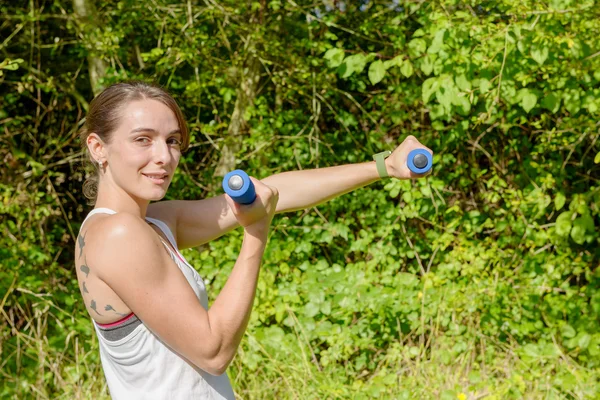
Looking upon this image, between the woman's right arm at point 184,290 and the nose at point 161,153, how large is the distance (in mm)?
173

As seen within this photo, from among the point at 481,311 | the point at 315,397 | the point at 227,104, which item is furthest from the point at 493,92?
the point at 227,104

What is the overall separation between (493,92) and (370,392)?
1626 mm

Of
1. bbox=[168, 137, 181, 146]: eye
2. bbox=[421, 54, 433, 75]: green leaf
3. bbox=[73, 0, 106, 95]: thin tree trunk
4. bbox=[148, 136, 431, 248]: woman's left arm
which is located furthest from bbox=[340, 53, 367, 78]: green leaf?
bbox=[168, 137, 181, 146]: eye

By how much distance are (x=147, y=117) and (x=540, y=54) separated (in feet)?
7.95

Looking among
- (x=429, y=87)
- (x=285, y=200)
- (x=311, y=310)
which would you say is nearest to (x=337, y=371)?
(x=311, y=310)

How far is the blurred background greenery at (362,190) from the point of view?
3697 millimetres

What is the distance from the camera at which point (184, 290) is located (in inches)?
54.4

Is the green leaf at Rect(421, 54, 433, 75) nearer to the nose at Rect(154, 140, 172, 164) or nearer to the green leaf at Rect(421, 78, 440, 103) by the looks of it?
the green leaf at Rect(421, 78, 440, 103)

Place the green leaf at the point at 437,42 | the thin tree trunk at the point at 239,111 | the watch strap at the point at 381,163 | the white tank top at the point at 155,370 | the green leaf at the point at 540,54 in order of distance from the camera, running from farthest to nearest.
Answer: the thin tree trunk at the point at 239,111
the green leaf at the point at 437,42
the green leaf at the point at 540,54
the watch strap at the point at 381,163
the white tank top at the point at 155,370

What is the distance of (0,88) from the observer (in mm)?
5188

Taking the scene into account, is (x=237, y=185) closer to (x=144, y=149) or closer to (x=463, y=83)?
(x=144, y=149)

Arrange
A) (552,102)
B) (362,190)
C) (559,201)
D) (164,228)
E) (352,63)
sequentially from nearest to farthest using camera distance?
(164,228)
(552,102)
(352,63)
(559,201)
(362,190)

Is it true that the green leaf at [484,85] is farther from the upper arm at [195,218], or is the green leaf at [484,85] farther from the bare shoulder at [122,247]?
the bare shoulder at [122,247]

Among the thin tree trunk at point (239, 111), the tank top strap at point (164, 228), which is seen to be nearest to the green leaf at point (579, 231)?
the thin tree trunk at point (239, 111)
